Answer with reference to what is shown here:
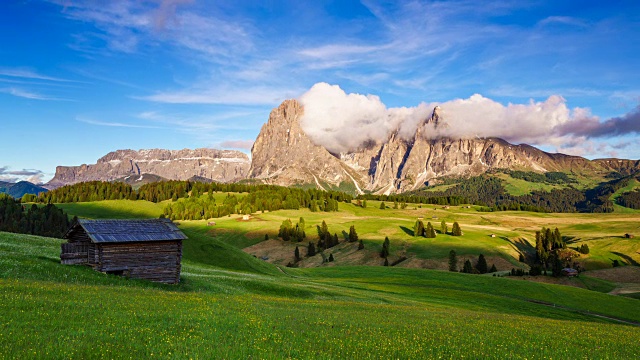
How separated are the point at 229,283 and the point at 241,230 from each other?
127m

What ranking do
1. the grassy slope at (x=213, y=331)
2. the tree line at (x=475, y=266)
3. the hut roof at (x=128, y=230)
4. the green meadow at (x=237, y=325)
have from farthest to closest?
1. the tree line at (x=475, y=266)
2. the hut roof at (x=128, y=230)
3. the green meadow at (x=237, y=325)
4. the grassy slope at (x=213, y=331)

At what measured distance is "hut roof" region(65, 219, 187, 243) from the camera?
4012 centimetres

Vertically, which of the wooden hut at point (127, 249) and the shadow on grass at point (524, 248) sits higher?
the wooden hut at point (127, 249)

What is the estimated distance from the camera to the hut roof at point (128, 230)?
40.1 metres

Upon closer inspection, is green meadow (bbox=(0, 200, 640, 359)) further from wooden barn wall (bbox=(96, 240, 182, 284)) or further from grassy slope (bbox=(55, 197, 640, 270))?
grassy slope (bbox=(55, 197, 640, 270))

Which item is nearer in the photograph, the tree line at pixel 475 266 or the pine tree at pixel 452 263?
the tree line at pixel 475 266

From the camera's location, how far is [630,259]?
123m

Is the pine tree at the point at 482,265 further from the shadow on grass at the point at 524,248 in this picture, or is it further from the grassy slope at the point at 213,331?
the grassy slope at the point at 213,331

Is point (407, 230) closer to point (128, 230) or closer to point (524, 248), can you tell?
point (524, 248)

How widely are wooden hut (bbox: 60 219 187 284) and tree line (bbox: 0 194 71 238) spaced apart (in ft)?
337

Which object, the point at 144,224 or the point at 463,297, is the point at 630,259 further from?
the point at 144,224

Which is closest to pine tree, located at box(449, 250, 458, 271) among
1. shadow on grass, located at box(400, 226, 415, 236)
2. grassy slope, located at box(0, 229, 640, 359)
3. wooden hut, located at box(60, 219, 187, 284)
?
shadow on grass, located at box(400, 226, 415, 236)

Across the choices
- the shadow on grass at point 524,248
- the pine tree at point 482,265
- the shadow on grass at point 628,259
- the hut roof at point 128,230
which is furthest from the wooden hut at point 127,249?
the shadow on grass at point 628,259

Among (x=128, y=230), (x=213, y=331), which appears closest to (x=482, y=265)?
(x=128, y=230)
